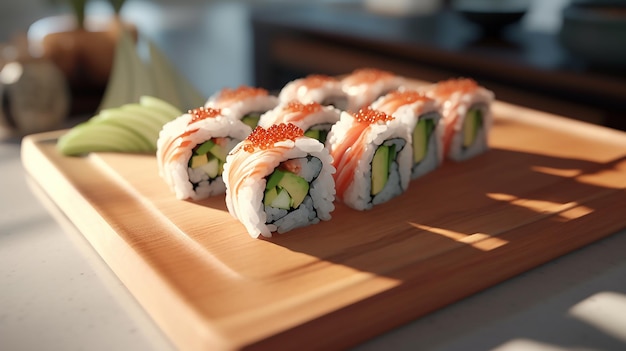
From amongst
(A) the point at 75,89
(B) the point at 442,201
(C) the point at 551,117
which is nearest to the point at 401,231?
(B) the point at 442,201

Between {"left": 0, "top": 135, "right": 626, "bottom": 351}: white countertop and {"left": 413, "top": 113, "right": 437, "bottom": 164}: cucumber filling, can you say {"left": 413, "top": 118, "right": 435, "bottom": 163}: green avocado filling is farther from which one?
{"left": 0, "top": 135, "right": 626, "bottom": 351}: white countertop

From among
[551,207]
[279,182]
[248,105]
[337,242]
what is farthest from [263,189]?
[551,207]

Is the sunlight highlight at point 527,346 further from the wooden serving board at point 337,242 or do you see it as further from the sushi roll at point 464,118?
the sushi roll at point 464,118

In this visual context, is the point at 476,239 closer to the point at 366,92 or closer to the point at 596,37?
the point at 366,92

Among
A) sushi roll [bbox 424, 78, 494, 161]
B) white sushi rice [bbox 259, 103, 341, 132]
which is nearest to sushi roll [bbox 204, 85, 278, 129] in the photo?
white sushi rice [bbox 259, 103, 341, 132]

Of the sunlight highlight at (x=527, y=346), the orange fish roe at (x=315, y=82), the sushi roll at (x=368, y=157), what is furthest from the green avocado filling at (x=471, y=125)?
the sunlight highlight at (x=527, y=346)

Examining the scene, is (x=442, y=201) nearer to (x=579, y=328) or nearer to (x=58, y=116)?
(x=579, y=328)
